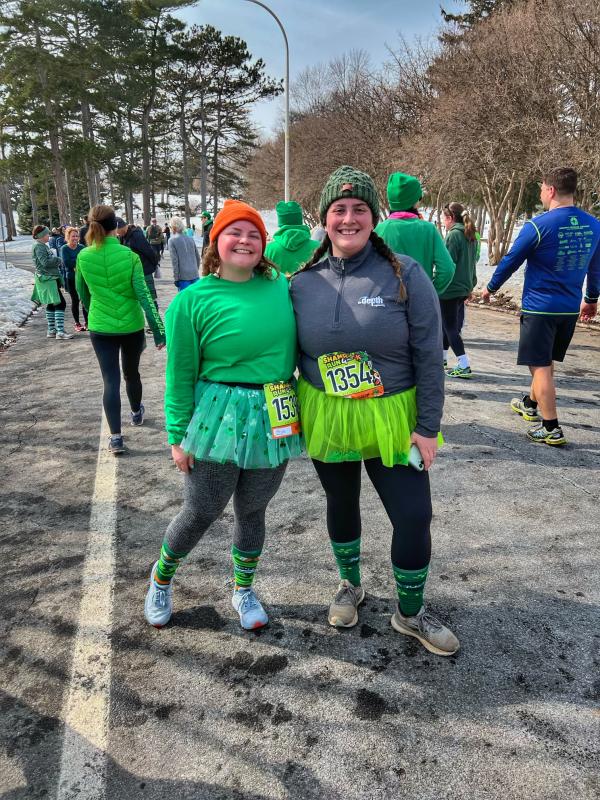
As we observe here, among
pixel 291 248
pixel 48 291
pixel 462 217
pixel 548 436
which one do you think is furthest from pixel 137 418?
pixel 48 291

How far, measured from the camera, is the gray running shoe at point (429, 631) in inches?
90.2

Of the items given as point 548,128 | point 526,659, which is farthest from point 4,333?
point 548,128

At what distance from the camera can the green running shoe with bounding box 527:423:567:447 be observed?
4488 mm

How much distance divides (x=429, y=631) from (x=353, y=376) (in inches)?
46.6

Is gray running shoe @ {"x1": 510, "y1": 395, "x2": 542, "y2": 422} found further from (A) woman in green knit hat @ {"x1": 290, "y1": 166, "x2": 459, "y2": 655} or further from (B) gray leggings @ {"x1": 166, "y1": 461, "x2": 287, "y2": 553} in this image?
(B) gray leggings @ {"x1": 166, "y1": 461, "x2": 287, "y2": 553}

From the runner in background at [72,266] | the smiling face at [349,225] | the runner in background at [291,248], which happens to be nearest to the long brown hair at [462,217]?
the runner in background at [291,248]

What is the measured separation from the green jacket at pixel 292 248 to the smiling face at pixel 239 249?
3209 millimetres

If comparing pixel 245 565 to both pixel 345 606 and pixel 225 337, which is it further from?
pixel 225 337

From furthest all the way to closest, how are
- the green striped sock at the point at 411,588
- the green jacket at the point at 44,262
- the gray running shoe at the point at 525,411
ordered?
the green jacket at the point at 44,262 → the gray running shoe at the point at 525,411 → the green striped sock at the point at 411,588

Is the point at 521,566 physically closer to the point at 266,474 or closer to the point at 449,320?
the point at 266,474

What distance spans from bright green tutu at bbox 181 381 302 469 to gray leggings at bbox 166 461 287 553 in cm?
9

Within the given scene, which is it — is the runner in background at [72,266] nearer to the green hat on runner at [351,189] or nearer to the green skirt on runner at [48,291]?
the green skirt on runner at [48,291]

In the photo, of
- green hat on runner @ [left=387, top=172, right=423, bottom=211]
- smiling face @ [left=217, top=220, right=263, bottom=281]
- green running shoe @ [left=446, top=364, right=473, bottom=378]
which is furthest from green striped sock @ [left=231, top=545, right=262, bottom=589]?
green running shoe @ [left=446, top=364, right=473, bottom=378]

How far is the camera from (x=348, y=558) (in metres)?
2.55
